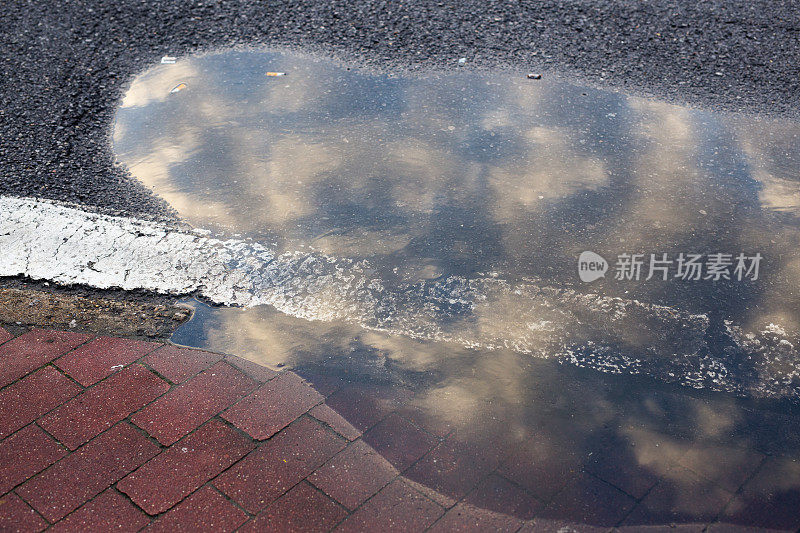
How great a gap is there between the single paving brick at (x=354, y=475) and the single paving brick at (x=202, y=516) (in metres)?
0.33

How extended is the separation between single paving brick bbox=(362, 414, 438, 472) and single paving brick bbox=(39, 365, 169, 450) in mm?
1022

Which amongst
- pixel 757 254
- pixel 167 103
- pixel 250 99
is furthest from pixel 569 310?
pixel 167 103

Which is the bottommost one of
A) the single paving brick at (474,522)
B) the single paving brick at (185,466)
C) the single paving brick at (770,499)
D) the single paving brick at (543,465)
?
the single paving brick at (185,466)

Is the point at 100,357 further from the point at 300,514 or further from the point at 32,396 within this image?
the point at 300,514

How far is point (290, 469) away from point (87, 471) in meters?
0.82

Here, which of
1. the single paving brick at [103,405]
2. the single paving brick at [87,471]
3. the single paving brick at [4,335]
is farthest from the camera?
the single paving brick at [4,335]

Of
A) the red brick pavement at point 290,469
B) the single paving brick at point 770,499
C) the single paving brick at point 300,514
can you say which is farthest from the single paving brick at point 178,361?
the single paving brick at point 770,499

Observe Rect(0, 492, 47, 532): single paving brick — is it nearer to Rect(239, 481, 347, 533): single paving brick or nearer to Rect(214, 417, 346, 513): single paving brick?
Rect(214, 417, 346, 513): single paving brick

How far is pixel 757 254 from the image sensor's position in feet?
12.0

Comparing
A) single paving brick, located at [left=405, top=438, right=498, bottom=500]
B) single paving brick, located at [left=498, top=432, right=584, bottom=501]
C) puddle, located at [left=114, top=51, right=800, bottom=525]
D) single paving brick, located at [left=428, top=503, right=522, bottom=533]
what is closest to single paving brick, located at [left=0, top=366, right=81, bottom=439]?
puddle, located at [left=114, top=51, right=800, bottom=525]

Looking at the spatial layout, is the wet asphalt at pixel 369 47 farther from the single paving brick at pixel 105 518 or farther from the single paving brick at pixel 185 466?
the single paving brick at pixel 105 518

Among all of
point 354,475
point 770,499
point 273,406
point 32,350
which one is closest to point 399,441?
point 354,475

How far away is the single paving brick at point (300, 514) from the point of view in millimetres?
2400

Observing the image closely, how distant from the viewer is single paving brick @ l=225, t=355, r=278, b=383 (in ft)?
9.97
